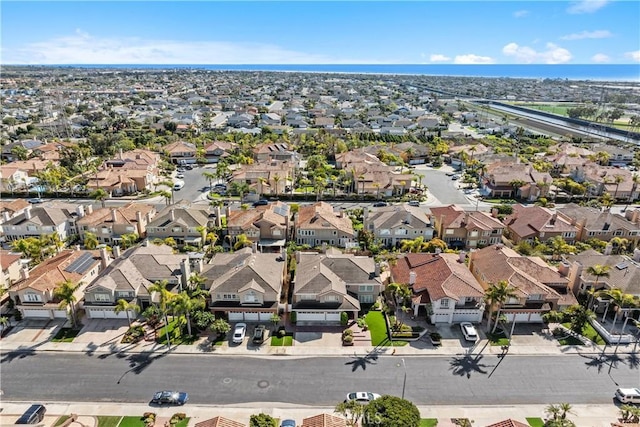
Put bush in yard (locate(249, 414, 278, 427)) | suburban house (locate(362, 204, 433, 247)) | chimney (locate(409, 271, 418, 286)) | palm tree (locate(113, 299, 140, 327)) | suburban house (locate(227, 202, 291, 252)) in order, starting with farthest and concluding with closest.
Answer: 1. suburban house (locate(362, 204, 433, 247))
2. suburban house (locate(227, 202, 291, 252))
3. chimney (locate(409, 271, 418, 286))
4. palm tree (locate(113, 299, 140, 327))
5. bush in yard (locate(249, 414, 278, 427))

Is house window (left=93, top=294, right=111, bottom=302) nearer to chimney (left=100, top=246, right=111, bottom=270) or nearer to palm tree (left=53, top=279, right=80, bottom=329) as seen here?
palm tree (left=53, top=279, right=80, bottom=329)

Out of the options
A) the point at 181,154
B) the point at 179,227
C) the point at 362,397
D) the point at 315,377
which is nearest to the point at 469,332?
the point at 362,397

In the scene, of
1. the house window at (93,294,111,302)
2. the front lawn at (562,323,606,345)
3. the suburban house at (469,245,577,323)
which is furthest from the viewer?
the house window at (93,294,111,302)

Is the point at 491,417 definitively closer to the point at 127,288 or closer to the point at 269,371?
the point at 269,371

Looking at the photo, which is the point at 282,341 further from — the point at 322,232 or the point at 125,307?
the point at 322,232

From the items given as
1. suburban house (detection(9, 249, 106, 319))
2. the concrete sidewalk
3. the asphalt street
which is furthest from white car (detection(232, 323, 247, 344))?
suburban house (detection(9, 249, 106, 319))

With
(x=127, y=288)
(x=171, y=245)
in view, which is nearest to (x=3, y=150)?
(x=171, y=245)
